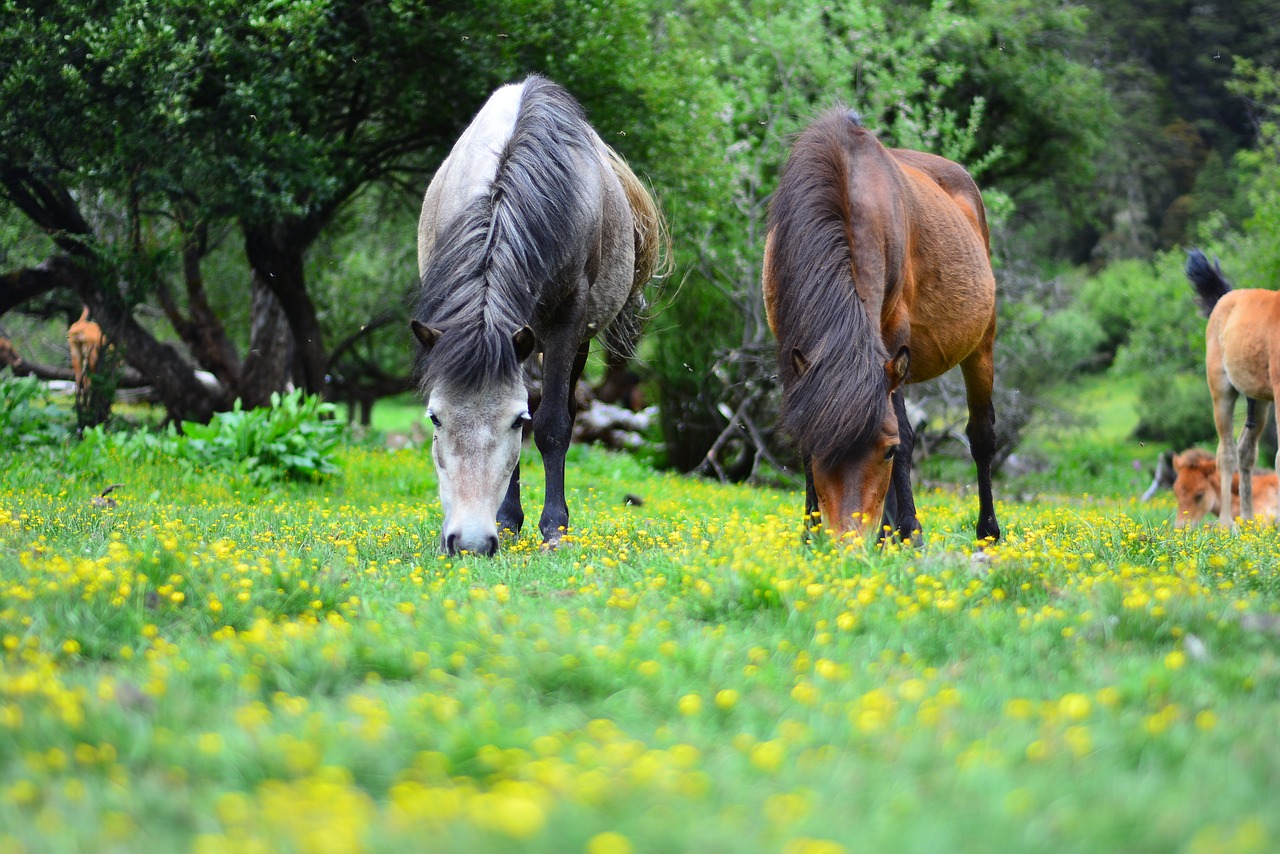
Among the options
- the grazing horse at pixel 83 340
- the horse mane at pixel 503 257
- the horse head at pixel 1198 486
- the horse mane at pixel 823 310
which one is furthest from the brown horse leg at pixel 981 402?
the grazing horse at pixel 83 340

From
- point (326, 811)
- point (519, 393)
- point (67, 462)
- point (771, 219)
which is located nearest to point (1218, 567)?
point (771, 219)

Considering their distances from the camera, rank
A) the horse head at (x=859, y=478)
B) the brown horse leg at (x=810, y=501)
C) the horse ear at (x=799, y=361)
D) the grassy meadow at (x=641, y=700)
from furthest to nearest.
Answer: the brown horse leg at (x=810, y=501) → the horse ear at (x=799, y=361) → the horse head at (x=859, y=478) → the grassy meadow at (x=641, y=700)

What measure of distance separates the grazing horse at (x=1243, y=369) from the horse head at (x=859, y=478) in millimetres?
5242

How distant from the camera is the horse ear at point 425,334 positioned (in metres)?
4.90

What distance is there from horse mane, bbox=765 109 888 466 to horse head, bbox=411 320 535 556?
1.34m

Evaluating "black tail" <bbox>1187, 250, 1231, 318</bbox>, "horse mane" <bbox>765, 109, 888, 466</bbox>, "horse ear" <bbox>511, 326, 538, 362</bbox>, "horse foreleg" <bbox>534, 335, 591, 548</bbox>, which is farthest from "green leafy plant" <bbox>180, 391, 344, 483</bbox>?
"black tail" <bbox>1187, 250, 1231, 318</bbox>

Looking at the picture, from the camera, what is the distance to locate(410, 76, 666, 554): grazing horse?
4945 millimetres

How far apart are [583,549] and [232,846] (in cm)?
362

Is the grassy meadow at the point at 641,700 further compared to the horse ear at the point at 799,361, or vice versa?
the horse ear at the point at 799,361

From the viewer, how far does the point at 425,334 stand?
4.96 m

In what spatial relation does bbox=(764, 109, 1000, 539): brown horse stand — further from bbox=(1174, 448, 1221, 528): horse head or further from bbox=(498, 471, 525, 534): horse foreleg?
bbox=(1174, 448, 1221, 528): horse head

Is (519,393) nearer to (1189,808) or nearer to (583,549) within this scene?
(583,549)

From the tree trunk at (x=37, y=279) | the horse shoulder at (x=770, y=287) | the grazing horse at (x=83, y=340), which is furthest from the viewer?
the grazing horse at (x=83, y=340)

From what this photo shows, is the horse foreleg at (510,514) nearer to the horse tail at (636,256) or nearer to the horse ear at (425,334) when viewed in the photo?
the horse ear at (425,334)
